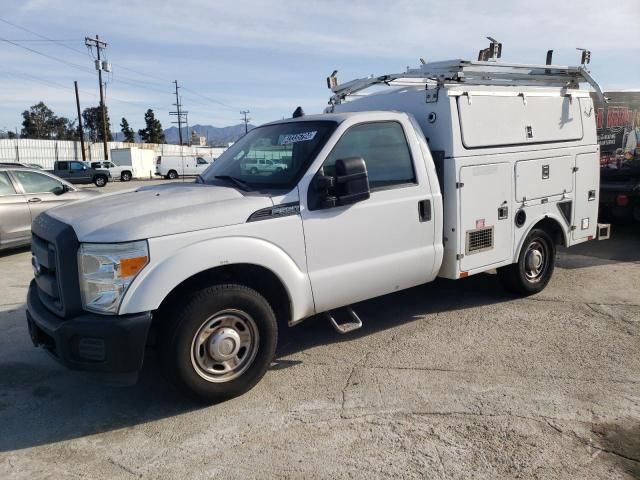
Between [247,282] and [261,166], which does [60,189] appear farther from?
[247,282]

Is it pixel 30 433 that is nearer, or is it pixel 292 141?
pixel 30 433

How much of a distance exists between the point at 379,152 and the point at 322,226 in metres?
0.92

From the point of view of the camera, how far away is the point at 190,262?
3457 millimetres

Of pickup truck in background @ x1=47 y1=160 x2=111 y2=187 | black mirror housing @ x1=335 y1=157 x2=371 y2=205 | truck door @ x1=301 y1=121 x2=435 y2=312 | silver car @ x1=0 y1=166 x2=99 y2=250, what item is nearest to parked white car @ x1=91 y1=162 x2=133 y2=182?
pickup truck in background @ x1=47 y1=160 x2=111 y2=187

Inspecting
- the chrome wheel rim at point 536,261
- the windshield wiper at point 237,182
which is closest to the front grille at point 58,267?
the windshield wiper at point 237,182

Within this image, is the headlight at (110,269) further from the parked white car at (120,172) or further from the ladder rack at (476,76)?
the parked white car at (120,172)

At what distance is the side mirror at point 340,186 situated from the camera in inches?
156

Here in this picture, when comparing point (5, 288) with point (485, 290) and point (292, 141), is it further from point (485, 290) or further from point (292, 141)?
point (485, 290)

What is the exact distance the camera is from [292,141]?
450cm

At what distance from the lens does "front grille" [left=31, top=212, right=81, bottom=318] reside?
3400mm

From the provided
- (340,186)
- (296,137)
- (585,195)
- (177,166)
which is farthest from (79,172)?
(340,186)

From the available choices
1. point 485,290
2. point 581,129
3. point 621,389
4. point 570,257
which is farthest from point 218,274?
point 570,257

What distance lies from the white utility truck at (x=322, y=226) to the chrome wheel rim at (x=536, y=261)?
0.02 metres

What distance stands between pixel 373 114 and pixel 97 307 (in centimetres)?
267
